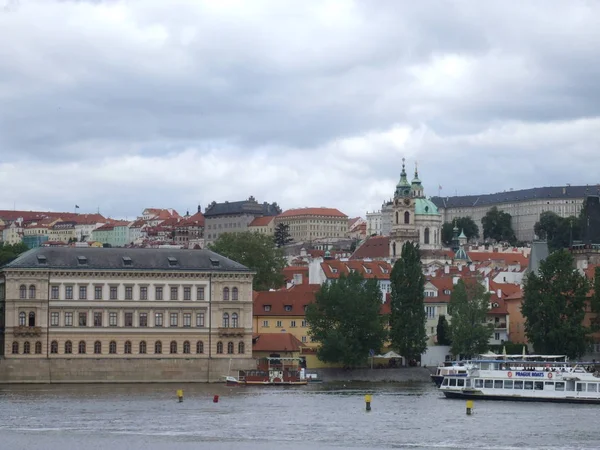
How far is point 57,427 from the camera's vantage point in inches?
2857

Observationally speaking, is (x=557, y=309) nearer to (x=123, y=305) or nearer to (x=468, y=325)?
(x=468, y=325)

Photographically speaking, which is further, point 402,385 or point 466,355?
point 466,355

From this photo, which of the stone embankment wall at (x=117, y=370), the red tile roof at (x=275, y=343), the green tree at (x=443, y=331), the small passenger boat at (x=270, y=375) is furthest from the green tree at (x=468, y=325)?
the stone embankment wall at (x=117, y=370)

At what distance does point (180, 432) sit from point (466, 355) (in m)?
50.4

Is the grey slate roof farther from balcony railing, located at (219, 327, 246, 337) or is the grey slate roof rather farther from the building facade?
balcony railing, located at (219, 327, 246, 337)

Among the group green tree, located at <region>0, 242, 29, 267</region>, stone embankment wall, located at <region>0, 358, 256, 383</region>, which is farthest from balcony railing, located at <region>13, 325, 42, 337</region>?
green tree, located at <region>0, 242, 29, 267</region>

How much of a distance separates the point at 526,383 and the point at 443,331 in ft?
94.1

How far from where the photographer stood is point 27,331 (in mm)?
105250

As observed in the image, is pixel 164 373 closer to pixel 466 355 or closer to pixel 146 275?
pixel 146 275

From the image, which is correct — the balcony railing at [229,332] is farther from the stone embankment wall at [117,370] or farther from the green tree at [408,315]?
the green tree at [408,315]

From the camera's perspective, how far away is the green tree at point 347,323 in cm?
11200

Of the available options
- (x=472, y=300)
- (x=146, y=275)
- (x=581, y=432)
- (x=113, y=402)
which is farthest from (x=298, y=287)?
(x=581, y=432)

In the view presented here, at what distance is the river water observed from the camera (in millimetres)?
67750

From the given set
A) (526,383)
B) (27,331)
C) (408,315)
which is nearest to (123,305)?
(27,331)
